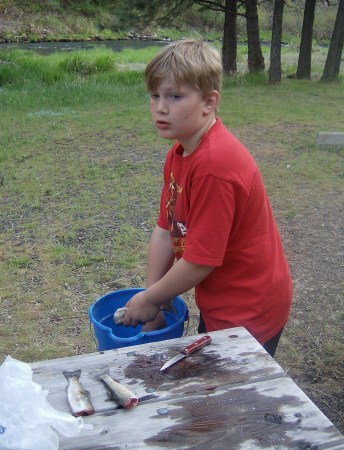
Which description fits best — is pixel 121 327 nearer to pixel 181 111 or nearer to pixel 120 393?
→ pixel 120 393

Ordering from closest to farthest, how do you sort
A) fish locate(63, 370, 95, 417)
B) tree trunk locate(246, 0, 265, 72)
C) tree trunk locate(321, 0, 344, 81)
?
fish locate(63, 370, 95, 417)
tree trunk locate(321, 0, 344, 81)
tree trunk locate(246, 0, 265, 72)

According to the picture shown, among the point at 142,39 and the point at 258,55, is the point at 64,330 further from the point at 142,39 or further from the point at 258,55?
the point at 142,39

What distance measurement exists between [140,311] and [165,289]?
0.49ft

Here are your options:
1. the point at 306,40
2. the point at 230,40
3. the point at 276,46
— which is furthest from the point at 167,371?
the point at 230,40

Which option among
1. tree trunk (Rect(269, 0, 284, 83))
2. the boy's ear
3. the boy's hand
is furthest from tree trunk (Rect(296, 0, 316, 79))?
the boy's hand

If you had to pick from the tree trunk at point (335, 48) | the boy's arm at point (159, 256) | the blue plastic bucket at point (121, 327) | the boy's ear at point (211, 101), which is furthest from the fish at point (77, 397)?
the tree trunk at point (335, 48)

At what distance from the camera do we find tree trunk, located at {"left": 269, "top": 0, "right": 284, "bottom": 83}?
13758 millimetres

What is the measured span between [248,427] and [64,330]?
2.23 m

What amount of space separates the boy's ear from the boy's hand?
25.8 inches

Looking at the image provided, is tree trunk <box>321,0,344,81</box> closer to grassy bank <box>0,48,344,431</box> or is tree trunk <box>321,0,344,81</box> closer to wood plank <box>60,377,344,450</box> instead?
grassy bank <box>0,48,344,431</box>

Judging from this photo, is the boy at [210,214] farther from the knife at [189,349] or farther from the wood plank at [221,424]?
the wood plank at [221,424]

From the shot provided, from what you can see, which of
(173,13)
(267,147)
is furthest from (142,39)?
(267,147)

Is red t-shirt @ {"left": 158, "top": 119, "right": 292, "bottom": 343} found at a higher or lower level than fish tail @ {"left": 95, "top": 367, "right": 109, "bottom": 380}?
higher

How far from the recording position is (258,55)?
15570mm
